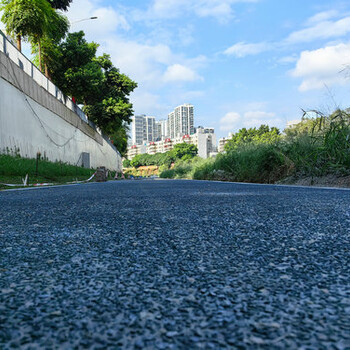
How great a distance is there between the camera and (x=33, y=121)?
13.5 meters

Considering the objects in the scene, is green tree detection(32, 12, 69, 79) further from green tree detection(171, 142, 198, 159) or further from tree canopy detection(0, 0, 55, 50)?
green tree detection(171, 142, 198, 159)

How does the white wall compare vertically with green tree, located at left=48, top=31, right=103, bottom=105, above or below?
below

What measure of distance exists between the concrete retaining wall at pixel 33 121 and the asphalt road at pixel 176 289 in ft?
33.2

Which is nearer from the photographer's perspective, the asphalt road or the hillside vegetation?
the asphalt road

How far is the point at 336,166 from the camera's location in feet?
21.7

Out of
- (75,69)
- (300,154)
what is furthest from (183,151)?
(300,154)

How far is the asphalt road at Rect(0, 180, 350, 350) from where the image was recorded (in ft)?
2.16

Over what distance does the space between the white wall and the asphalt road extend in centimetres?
1008

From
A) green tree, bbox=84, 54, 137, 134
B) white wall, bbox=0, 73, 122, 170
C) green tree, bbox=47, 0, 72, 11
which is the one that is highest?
green tree, bbox=47, 0, 72, 11

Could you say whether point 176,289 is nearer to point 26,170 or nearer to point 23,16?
point 26,170

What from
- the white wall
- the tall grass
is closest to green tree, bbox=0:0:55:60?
the white wall

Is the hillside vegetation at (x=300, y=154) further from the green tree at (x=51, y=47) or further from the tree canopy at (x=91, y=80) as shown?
the tree canopy at (x=91, y=80)

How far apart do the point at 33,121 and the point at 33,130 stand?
40 cm

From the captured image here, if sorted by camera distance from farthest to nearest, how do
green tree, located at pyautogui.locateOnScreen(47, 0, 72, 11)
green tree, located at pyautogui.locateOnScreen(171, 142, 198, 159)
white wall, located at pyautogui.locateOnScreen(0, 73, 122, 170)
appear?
green tree, located at pyautogui.locateOnScreen(171, 142, 198, 159)
green tree, located at pyautogui.locateOnScreen(47, 0, 72, 11)
white wall, located at pyautogui.locateOnScreen(0, 73, 122, 170)
